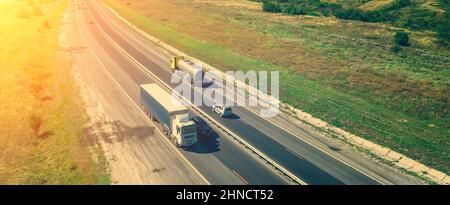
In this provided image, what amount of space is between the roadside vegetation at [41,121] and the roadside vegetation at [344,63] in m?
27.0

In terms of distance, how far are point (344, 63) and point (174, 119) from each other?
1668 inches

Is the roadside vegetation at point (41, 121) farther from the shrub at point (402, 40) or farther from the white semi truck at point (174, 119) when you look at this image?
the shrub at point (402, 40)

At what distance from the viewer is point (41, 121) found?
138 ft

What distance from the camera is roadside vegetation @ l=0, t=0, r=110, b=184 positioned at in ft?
105

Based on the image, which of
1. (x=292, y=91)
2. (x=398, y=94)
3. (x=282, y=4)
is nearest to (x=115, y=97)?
(x=292, y=91)

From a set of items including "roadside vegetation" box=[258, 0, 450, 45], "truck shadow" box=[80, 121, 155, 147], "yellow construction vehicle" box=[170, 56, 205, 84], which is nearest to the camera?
"truck shadow" box=[80, 121, 155, 147]

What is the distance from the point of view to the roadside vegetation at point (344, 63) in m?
42.3

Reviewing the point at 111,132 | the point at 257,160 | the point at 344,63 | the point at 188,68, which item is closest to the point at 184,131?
the point at 257,160

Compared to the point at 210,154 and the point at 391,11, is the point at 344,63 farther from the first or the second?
the point at 391,11

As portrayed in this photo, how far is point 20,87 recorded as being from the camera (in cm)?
5247

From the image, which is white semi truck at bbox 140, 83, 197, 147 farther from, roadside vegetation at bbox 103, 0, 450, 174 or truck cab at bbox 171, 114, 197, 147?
roadside vegetation at bbox 103, 0, 450, 174

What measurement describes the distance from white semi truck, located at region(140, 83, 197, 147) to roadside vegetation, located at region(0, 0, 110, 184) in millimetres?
7300

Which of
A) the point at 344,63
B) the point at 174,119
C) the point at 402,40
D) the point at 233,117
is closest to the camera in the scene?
the point at 174,119

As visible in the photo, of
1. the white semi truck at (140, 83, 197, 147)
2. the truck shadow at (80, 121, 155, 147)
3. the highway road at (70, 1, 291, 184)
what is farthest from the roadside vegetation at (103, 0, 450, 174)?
the truck shadow at (80, 121, 155, 147)
